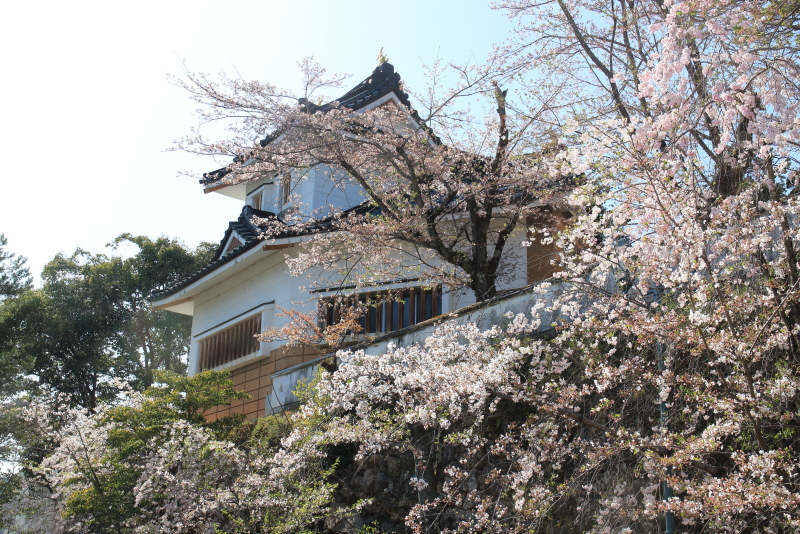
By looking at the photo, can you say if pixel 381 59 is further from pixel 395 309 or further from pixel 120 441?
pixel 120 441

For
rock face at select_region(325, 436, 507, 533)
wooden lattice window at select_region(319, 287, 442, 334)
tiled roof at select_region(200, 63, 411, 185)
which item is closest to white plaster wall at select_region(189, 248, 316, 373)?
wooden lattice window at select_region(319, 287, 442, 334)

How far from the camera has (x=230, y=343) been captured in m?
16.5

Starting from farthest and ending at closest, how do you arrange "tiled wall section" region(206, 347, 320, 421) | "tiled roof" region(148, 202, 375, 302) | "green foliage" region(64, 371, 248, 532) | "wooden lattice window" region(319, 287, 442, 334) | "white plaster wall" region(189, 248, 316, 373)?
1. "white plaster wall" region(189, 248, 316, 373)
2. "tiled wall section" region(206, 347, 320, 421)
3. "tiled roof" region(148, 202, 375, 302)
4. "wooden lattice window" region(319, 287, 442, 334)
5. "green foliage" region(64, 371, 248, 532)

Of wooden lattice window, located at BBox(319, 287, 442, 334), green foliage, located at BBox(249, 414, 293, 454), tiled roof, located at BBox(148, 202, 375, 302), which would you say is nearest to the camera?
green foliage, located at BBox(249, 414, 293, 454)

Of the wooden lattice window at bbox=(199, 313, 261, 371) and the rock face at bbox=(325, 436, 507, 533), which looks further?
the wooden lattice window at bbox=(199, 313, 261, 371)

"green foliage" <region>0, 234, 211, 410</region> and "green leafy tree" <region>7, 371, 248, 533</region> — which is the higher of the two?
"green foliage" <region>0, 234, 211, 410</region>

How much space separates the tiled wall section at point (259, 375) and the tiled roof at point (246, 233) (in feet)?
7.47

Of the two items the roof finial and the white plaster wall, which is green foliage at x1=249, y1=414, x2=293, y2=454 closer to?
the white plaster wall

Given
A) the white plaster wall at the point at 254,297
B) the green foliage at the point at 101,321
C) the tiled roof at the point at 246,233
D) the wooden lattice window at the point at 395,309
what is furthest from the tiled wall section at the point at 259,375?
the green foliage at the point at 101,321

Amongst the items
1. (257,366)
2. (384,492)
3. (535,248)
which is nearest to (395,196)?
(535,248)

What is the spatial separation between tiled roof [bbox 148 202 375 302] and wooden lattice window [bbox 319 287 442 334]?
4.75ft

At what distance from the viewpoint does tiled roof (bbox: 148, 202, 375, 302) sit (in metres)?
13.5

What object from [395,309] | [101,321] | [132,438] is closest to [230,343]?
[395,309]

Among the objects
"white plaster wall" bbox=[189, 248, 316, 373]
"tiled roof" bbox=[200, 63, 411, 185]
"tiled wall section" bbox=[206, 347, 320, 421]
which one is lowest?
"tiled wall section" bbox=[206, 347, 320, 421]
